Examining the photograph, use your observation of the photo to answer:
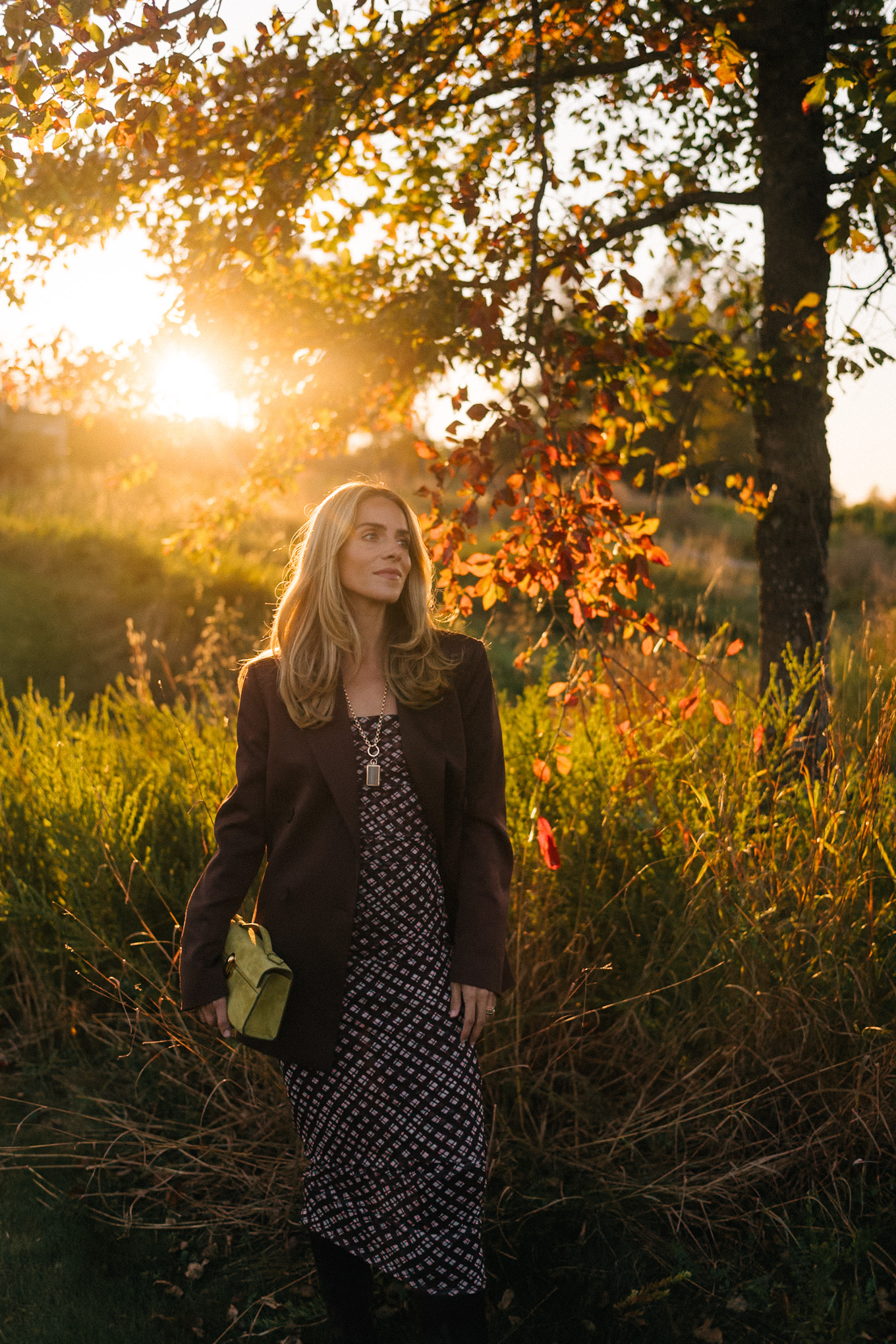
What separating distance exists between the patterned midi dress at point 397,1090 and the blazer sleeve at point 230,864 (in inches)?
10.1

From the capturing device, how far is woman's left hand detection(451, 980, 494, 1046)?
229 centimetres

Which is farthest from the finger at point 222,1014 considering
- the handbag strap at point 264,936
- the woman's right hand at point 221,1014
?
the handbag strap at point 264,936

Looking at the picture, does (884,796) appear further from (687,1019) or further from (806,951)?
(687,1019)

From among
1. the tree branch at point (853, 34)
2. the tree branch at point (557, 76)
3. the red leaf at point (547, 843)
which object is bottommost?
the red leaf at point (547, 843)

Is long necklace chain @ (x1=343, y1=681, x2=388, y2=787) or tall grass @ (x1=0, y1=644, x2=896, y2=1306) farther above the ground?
long necklace chain @ (x1=343, y1=681, x2=388, y2=787)

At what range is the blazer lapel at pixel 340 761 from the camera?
7.55 ft

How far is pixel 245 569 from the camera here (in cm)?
1102

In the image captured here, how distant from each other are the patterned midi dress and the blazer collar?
0.10 feet

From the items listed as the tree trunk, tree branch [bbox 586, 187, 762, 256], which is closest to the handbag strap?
the tree trunk

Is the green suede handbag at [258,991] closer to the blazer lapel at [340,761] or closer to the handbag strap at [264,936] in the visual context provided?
the handbag strap at [264,936]

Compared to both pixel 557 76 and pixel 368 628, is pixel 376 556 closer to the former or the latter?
pixel 368 628

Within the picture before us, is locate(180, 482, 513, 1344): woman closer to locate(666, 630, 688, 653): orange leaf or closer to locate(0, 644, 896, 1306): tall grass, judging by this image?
locate(0, 644, 896, 1306): tall grass

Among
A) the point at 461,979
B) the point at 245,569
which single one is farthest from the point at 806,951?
the point at 245,569

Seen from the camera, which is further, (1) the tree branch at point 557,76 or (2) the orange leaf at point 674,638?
(1) the tree branch at point 557,76
